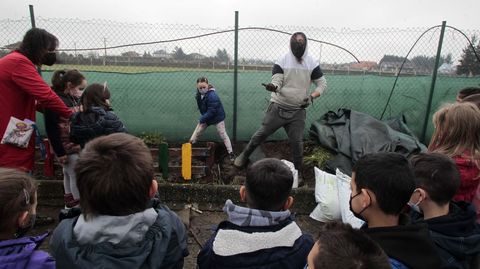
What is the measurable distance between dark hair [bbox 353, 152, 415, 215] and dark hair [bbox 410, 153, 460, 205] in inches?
10.6

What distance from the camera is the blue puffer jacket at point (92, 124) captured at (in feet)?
9.01

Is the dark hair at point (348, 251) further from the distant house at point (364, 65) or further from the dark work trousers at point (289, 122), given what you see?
the distant house at point (364, 65)

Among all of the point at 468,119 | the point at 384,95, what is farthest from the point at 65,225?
the point at 384,95

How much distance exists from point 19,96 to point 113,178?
2053mm

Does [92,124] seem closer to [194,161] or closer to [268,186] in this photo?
[268,186]

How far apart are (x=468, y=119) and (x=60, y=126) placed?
10.5 feet

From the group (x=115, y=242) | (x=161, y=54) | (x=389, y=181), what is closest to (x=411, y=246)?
(x=389, y=181)

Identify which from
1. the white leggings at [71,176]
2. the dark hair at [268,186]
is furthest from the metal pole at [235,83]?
the dark hair at [268,186]

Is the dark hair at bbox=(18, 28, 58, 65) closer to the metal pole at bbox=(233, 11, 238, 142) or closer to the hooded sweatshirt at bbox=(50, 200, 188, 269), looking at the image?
the hooded sweatshirt at bbox=(50, 200, 188, 269)

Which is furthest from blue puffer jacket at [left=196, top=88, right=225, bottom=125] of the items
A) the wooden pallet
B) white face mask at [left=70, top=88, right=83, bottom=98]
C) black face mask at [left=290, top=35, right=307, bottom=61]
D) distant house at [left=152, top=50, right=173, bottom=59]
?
white face mask at [left=70, top=88, right=83, bottom=98]

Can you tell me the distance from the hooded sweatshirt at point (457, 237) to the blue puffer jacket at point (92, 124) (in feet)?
7.51

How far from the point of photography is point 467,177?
2.20 metres

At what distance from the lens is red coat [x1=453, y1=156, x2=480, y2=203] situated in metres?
2.20

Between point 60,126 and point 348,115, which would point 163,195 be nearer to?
point 60,126
